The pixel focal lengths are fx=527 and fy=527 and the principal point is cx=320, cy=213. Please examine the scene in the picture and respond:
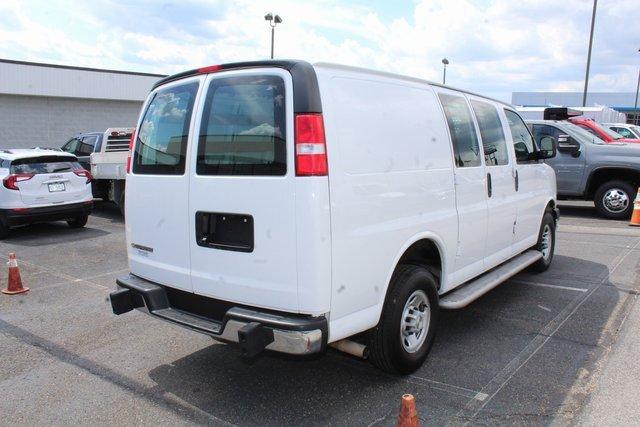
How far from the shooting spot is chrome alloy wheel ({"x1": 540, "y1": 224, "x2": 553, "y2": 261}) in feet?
22.2

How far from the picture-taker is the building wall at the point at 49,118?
74.5ft

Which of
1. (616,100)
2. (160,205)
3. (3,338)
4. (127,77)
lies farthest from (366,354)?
(616,100)

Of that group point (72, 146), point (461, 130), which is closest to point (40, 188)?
point (72, 146)

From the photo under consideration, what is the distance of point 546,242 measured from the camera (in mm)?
6871

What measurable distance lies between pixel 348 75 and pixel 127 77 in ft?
84.9

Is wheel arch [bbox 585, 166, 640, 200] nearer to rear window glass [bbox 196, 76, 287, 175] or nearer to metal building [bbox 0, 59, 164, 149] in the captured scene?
rear window glass [bbox 196, 76, 287, 175]

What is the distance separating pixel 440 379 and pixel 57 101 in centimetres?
2476

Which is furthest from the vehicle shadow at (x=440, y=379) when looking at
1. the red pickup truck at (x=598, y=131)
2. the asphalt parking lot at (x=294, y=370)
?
the red pickup truck at (x=598, y=131)

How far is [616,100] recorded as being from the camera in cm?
7706

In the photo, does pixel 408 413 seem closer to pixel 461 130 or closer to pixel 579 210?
pixel 461 130

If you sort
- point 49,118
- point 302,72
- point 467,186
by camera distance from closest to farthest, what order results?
point 302,72 < point 467,186 < point 49,118

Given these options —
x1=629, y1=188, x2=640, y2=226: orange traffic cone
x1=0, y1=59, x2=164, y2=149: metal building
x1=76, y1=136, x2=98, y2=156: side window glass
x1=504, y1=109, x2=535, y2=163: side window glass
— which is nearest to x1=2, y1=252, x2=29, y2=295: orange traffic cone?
x1=504, y1=109, x2=535, y2=163: side window glass

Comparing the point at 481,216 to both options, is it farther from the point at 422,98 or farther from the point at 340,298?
the point at 340,298

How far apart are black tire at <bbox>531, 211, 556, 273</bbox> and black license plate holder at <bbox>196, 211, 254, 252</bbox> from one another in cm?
450
